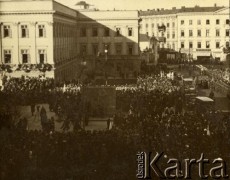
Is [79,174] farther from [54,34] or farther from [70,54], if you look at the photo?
[70,54]

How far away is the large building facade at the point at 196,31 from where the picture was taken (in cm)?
7669

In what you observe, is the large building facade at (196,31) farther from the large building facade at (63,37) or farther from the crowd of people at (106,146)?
the crowd of people at (106,146)

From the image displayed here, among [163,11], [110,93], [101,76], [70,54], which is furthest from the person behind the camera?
[163,11]

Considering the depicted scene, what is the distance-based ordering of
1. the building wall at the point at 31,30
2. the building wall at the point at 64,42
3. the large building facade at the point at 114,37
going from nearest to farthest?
the building wall at the point at 31,30
the building wall at the point at 64,42
the large building facade at the point at 114,37

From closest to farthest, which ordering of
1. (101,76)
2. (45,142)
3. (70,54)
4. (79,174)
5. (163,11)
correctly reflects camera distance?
(79,174)
(45,142)
(101,76)
(70,54)
(163,11)

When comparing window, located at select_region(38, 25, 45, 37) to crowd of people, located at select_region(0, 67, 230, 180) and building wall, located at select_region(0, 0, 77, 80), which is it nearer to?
building wall, located at select_region(0, 0, 77, 80)

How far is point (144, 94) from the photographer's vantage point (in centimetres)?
2973

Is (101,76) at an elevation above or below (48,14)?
below

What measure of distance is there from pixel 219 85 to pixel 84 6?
116 feet

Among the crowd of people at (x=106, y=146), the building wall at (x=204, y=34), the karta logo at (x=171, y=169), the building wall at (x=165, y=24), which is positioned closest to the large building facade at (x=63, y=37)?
the building wall at (x=165, y=24)

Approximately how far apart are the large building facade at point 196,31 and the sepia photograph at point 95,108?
20.2 feet

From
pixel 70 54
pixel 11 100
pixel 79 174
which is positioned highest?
pixel 70 54

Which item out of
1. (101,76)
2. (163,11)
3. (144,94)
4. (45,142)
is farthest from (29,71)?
(163,11)

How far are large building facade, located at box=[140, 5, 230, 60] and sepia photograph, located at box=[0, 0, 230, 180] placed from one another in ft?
20.2
